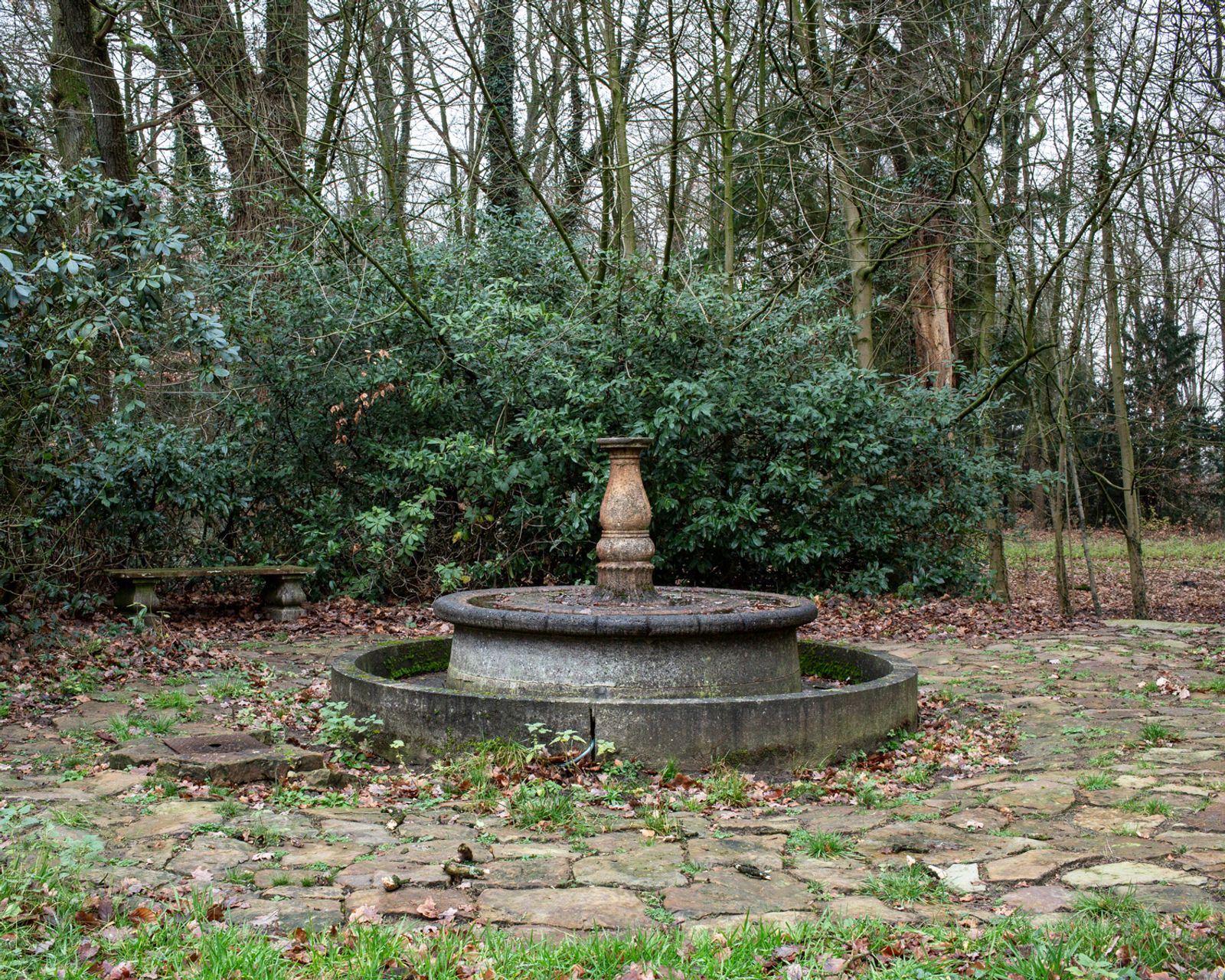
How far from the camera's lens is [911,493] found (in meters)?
12.1

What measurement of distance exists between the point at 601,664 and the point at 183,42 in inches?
404

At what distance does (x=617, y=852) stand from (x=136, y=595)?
7317 mm

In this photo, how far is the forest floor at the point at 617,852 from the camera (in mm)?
2975

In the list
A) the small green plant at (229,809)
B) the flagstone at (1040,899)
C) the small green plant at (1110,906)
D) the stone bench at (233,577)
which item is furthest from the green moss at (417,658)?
the small green plant at (1110,906)

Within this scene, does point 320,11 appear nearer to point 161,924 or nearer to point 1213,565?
point 161,924

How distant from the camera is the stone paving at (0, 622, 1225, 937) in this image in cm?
346

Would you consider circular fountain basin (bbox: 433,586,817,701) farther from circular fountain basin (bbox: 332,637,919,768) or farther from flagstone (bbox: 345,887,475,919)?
flagstone (bbox: 345,887,475,919)

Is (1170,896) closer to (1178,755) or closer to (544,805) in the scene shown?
(1178,755)

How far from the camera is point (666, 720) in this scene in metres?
5.45

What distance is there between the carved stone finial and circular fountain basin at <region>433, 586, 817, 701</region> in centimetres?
50

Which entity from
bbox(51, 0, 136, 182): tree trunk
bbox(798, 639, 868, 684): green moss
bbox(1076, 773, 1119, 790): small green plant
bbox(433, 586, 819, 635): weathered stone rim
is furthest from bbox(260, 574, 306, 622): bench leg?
bbox(1076, 773, 1119, 790): small green plant

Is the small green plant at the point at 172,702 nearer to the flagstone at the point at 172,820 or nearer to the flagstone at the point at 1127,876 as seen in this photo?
the flagstone at the point at 172,820

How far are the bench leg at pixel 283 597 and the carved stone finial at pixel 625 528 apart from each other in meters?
4.99

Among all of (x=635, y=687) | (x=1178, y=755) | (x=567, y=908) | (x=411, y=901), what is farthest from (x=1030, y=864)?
(x=635, y=687)
